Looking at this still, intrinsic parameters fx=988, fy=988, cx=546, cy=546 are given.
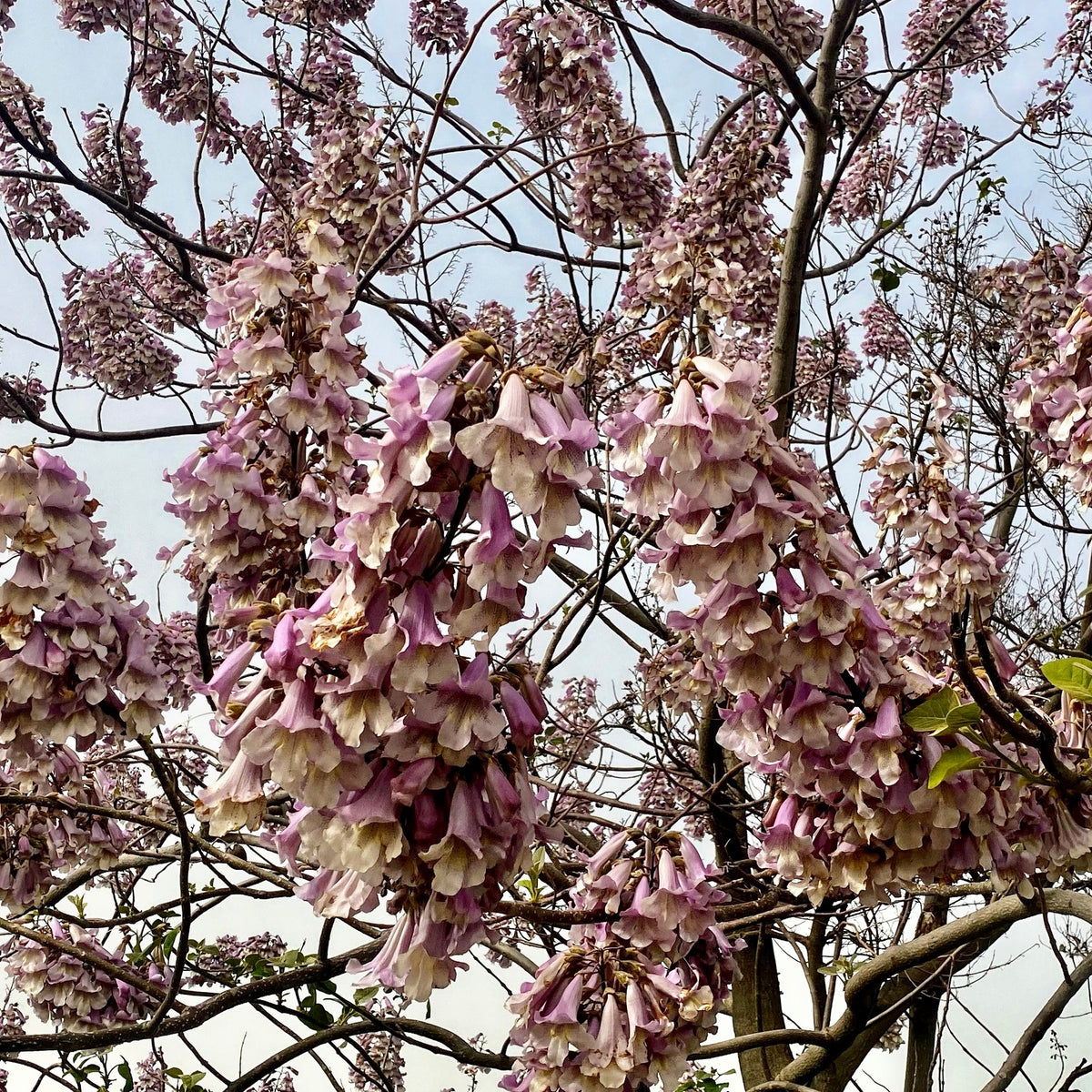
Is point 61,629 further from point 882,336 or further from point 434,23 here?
point 882,336

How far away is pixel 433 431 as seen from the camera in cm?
116

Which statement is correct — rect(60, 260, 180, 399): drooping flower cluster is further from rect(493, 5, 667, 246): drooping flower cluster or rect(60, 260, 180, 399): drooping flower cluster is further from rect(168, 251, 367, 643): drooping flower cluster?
rect(168, 251, 367, 643): drooping flower cluster

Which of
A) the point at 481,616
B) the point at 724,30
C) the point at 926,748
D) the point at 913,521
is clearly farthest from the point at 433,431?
the point at 913,521

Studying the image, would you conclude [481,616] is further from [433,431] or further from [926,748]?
[926,748]

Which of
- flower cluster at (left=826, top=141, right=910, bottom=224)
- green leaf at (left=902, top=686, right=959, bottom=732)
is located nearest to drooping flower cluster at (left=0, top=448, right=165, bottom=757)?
green leaf at (left=902, top=686, right=959, bottom=732)

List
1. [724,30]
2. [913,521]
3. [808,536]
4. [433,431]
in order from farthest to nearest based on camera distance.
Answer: [913,521] → [724,30] → [808,536] → [433,431]

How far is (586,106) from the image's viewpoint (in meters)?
4.62

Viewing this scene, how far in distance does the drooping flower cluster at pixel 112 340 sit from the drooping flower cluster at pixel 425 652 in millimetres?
5030

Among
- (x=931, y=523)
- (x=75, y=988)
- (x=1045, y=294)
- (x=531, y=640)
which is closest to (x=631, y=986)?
(x=531, y=640)

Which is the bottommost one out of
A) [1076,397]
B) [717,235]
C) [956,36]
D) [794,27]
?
[1076,397]

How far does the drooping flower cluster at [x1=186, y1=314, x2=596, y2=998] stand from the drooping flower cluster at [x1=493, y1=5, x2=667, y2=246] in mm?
3384

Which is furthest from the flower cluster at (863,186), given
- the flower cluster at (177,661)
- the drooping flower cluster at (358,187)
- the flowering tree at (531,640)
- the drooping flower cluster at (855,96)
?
the flower cluster at (177,661)

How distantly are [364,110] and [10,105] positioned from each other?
209 centimetres

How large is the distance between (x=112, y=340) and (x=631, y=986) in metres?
5.25
